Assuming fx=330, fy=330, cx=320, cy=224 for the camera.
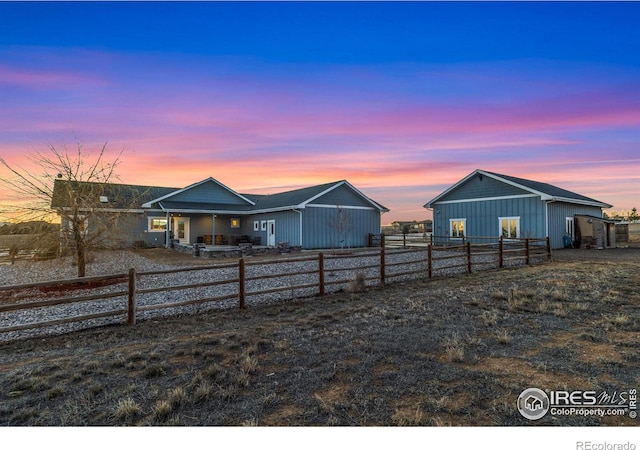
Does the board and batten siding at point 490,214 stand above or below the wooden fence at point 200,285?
above

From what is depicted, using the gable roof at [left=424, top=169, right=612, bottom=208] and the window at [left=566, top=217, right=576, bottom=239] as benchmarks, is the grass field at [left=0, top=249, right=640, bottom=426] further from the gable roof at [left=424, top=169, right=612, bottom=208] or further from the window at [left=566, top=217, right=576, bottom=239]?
the window at [left=566, top=217, right=576, bottom=239]

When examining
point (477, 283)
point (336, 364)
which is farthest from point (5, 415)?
Result: point (477, 283)

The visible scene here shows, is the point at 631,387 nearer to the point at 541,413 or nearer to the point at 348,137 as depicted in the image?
the point at 541,413

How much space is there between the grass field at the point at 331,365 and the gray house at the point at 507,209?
52.0 feet

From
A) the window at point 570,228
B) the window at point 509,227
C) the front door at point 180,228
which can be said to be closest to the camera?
the window at point 509,227

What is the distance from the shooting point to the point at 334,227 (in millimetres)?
25547

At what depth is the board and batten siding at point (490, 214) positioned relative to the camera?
2180cm

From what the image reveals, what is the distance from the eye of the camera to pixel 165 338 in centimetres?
583

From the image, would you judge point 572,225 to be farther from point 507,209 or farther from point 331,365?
point 331,365

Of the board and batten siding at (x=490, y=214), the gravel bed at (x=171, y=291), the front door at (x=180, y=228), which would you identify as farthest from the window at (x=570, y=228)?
the front door at (x=180, y=228)

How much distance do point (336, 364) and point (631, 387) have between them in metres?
3.32

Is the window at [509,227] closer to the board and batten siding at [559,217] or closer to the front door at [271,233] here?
the board and batten siding at [559,217]

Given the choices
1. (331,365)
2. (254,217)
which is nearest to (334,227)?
(254,217)

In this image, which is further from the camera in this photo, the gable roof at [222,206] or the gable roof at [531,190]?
the gable roof at [222,206]
